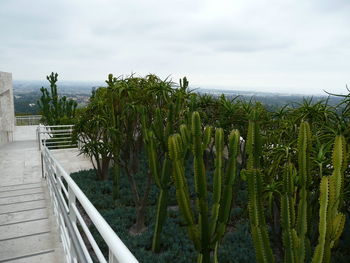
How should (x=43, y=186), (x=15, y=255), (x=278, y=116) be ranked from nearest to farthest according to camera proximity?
(x=15, y=255)
(x=278, y=116)
(x=43, y=186)

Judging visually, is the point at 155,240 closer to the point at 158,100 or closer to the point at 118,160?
the point at 118,160

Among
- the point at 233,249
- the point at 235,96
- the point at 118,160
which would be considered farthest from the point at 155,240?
the point at 235,96

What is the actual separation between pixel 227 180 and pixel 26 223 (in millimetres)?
2819

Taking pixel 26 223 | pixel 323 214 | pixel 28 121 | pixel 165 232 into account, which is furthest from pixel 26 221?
pixel 28 121

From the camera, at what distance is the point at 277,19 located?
26.1 ft

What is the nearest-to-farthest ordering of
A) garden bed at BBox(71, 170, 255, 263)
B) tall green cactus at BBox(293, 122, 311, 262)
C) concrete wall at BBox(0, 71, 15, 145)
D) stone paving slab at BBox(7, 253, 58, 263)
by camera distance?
1. tall green cactus at BBox(293, 122, 311, 262)
2. stone paving slab at BBox(7, 253, 58, 263)
3. garden bed at BBox(71, 170, 255, 263)
4. concrete wall at BBox(0, 71, 15, 145)

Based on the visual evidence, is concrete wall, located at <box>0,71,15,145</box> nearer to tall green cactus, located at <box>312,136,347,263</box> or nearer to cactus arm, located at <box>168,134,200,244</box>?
cactus arm, located at <box>168,134,200,244</box>

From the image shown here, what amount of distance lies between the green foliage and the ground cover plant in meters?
9.22

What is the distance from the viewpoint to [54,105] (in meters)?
16.9

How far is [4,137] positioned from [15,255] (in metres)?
11.7

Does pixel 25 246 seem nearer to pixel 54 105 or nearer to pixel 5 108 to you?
pixel 5 108

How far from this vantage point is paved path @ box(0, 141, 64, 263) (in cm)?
313

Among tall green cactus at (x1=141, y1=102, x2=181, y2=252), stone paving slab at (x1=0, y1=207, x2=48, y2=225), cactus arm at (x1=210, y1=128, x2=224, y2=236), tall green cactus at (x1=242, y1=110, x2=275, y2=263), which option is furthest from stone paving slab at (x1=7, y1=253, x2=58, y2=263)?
tall green cactus at (x1=242, y1=110, x2=275, y2=263)

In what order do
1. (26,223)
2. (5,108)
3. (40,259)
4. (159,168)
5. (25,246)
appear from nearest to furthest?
1. (40,259)
2. (25,246)
3. (26,223)
4. (159,168)
5. (5,108)
